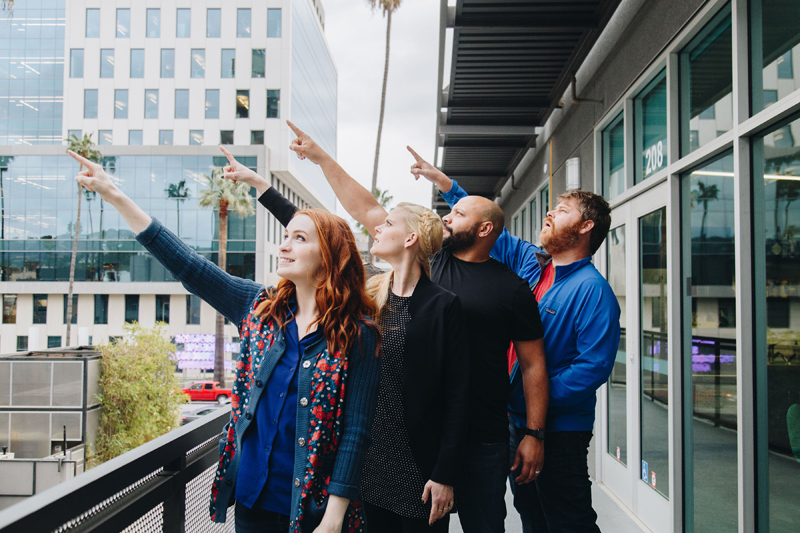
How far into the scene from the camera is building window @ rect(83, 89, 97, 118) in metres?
45.5

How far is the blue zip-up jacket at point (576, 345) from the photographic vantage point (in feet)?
7.06

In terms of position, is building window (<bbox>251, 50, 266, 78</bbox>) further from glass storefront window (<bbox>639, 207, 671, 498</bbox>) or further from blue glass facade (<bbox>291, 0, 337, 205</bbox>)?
glass storefront window (<bbox>639, 207, 671, 498</bbox>)

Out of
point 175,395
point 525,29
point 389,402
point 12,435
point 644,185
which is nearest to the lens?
point 389,402

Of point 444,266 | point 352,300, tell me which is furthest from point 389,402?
point 444,266

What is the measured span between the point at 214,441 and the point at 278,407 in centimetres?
98

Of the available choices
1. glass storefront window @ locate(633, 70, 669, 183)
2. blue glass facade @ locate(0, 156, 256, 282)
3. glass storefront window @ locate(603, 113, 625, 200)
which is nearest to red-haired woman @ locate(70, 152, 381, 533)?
glass storefront window @ locate(633, 70, 669, 183)

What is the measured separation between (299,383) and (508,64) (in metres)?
4.50

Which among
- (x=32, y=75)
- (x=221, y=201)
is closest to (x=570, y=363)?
(x=221, y=201)

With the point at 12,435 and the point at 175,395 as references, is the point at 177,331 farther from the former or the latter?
the point at 12,435

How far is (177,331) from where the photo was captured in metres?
40.5

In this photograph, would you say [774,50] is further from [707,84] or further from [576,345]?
[576,345]

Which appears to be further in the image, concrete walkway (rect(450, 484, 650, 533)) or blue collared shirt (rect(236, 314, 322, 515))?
concrete walkway (rect(450, 484, 650, 533))

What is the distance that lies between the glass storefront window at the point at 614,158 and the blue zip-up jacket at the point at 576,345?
2.77m

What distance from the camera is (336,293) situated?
5.57 feet
